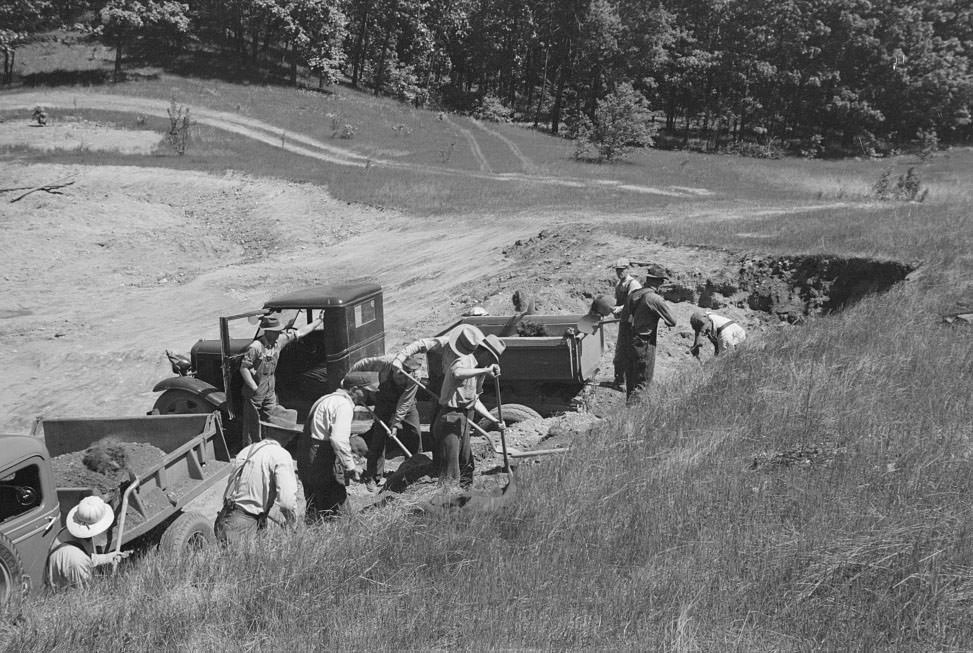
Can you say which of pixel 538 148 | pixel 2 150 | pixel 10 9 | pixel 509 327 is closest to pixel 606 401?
pixel 509 327

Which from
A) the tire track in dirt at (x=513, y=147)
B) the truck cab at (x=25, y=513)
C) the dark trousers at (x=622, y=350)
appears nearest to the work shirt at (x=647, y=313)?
the dark trousers at (x=622, y=350)

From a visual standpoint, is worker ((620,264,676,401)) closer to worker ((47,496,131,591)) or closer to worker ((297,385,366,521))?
worker ((297,385,366,521))

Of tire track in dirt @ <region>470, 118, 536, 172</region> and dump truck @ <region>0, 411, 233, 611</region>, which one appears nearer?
dump truck @ <region>0, 411, 233, 611</region>

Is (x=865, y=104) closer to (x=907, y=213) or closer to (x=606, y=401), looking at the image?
(x=907, y=213)

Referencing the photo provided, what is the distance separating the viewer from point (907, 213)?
19.2 meters

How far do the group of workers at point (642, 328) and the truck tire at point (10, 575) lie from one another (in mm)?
6107

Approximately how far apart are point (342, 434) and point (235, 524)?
1116mm

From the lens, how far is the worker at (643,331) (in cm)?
A: 995

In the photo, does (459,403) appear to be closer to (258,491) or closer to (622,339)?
(258,491)

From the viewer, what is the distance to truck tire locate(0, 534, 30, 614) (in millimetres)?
5734

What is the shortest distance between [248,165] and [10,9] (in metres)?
28.6

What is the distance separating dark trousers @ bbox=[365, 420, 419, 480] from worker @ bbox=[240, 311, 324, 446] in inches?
66.1

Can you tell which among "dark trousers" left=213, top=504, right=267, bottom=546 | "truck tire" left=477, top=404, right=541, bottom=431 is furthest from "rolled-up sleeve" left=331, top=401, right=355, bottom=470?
"truck tire" left=477, top=404, right=541, bottom=431

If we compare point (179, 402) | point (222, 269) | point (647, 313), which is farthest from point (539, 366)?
point (222, 269)
